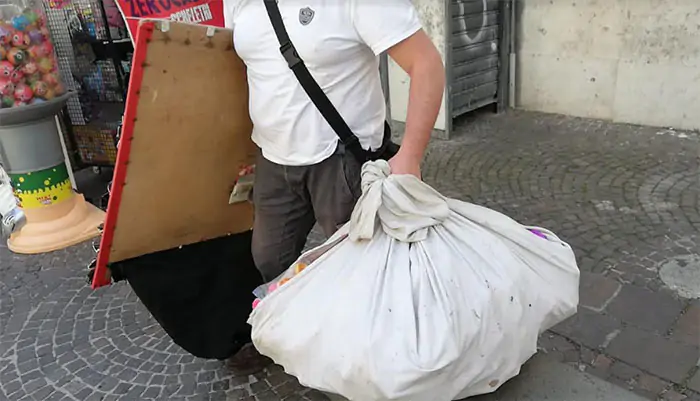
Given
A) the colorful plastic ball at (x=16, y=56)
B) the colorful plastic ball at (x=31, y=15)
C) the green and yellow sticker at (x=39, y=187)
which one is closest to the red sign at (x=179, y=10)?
the colorful plastic ball at (x=16, y=56)

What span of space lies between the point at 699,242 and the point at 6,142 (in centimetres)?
417

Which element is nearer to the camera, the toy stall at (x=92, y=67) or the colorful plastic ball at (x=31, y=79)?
the colorful plastic ball at (x=31, y=79)

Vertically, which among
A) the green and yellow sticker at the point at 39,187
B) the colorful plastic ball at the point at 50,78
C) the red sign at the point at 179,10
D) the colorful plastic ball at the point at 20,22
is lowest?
the green and yellow sticker at the point at 39,187

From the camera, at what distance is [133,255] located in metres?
2.27

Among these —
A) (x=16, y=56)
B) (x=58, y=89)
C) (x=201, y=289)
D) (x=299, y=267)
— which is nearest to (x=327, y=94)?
(x=299, y=267)

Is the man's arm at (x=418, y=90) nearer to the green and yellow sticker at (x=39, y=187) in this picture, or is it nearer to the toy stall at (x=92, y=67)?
the green and yellow sticker at (x=39, y=187)

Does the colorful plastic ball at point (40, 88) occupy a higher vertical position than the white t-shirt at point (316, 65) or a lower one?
lower

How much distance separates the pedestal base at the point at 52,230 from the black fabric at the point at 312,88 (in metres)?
2.83

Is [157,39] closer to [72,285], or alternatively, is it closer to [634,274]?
[72,285]

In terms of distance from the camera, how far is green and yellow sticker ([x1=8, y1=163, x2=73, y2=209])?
3951mm

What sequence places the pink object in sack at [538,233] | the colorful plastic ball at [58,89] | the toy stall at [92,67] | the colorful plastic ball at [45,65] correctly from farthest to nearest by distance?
the toy stall at [92,67] < the colorful plastic ball at [58,89] < the colorful plastic ball at [45,65] < the pink object in sack at [538,233]

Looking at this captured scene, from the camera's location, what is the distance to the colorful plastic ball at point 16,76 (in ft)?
11.8

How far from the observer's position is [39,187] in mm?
3979

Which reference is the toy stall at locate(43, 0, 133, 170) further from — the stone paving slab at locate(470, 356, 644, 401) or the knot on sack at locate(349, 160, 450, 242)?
the stone paving slab at locate(470, 356, 644, 401)
